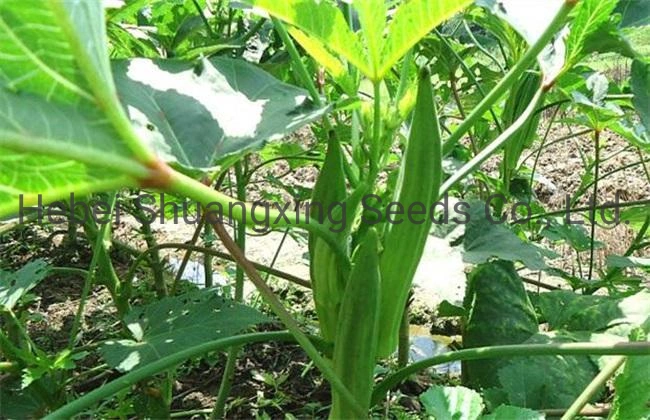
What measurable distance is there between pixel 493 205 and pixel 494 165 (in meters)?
1.95

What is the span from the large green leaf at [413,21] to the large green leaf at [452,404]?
357mm

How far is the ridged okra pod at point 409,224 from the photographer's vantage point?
823 millimetres

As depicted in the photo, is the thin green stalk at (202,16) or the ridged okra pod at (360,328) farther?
the thin green stalk at (202,16)

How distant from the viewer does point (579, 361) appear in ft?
3.48

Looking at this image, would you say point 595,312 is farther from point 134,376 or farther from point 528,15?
point 134,376

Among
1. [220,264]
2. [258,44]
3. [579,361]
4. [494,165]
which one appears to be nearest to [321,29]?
[579,361]

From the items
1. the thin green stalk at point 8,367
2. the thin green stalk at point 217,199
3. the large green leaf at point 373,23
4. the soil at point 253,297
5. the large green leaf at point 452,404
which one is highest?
the large green leaf at point 373,23

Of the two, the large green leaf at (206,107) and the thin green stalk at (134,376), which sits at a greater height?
the large green leaf at (206,107)

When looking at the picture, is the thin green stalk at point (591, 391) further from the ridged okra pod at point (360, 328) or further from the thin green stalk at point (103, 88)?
the thin green stalk at point (103, 88)

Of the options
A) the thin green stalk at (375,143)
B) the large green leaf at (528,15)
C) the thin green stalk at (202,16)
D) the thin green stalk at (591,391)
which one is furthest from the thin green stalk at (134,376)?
the thin green stalk at (202,16)

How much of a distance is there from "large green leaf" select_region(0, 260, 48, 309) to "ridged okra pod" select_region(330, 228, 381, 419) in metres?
0.53

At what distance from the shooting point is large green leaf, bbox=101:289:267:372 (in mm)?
917

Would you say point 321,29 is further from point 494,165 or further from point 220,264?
point 494,165

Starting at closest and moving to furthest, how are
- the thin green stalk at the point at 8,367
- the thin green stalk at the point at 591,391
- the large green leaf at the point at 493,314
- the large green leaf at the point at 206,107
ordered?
the large green leaf at the point at 206,107, the thin green stalk at the point at 591,391, the thin green stalk at the point at 8,367, the large green leaf at the point at 493,314
